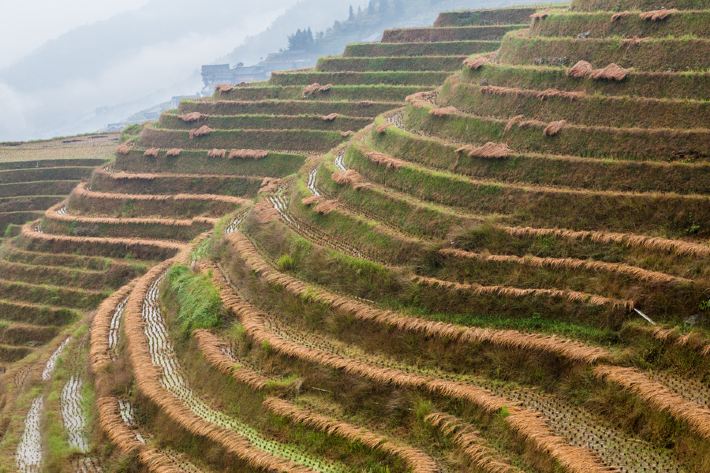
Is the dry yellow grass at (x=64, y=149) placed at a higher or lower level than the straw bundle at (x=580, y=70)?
lower

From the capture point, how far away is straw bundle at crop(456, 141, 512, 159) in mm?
23984

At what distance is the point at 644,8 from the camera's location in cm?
2733

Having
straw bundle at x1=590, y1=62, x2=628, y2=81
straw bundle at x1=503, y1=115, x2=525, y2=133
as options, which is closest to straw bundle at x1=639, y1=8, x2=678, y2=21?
straw bundle at x1=590, y1=62, x2=628, y2=81

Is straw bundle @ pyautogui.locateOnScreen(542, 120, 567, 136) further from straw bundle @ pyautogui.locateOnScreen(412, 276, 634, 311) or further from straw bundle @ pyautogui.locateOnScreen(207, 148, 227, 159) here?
straw bundle @ pyautogui.locateOnScreen(207, 148, 227, 159)

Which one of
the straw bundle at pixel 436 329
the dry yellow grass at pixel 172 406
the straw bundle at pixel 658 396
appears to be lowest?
the dry yellow grass at pixel 172 406

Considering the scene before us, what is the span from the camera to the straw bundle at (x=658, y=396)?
1362 centimetres

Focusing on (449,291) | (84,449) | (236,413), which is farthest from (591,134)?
(84,449)

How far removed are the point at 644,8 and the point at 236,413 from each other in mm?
22722

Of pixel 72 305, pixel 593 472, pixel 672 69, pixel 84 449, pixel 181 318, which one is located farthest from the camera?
pixel 72 305

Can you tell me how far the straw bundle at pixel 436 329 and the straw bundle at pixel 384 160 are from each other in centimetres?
653

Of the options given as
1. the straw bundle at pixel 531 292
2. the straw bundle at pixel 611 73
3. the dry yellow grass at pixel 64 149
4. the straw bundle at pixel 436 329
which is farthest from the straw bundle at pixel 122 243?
the straw bundle at pixel 611 73

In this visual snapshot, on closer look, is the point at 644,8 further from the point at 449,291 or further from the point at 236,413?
the point at 236,413

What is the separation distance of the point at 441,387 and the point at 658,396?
540 cm

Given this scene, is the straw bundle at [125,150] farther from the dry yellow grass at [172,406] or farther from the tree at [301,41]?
the tree at [301,41]
